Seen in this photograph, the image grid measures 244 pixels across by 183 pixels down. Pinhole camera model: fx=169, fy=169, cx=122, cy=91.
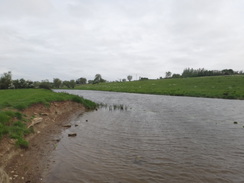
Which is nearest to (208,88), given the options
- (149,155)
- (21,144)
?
(149,155)

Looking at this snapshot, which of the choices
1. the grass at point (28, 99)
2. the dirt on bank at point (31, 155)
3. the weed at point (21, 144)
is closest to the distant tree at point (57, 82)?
the grass at point (28, 99)

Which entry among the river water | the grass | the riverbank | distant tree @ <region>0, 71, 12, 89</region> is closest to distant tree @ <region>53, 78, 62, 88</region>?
distant tree @ <region>0, 71, 12, 89</region>

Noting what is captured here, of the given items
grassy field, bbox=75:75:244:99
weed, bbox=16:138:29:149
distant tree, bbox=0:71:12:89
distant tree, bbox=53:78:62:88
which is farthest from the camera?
distant tree, bbox=53:78:62:88

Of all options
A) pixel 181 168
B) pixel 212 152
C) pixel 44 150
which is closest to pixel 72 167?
pixel 44 150

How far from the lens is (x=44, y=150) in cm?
1011

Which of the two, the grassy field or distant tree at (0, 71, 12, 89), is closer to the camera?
the grassy field

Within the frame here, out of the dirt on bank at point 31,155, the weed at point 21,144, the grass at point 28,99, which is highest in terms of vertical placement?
the grass at point 28,99

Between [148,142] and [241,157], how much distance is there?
522 centimetres

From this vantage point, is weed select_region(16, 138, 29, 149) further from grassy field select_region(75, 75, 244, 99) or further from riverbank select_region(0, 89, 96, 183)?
grassy field select_region(75, 75, 244, 99)

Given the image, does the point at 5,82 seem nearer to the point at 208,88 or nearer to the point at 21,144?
the point at 21,144

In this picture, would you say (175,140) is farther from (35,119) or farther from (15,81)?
(15,81)

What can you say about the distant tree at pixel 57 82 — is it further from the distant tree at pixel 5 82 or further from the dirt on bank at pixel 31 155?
the dirt on bank at pixel 31 155

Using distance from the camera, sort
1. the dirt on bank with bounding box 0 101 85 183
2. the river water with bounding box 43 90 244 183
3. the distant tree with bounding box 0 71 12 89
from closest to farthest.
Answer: the dirt on bank with bounding box 0 101 85 183
the river water with bounding box 43 90 244 183
the distant tree with bounding box 0 71 12 89

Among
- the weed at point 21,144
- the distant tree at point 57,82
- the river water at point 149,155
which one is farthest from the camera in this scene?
the distant tree at point 57,82
